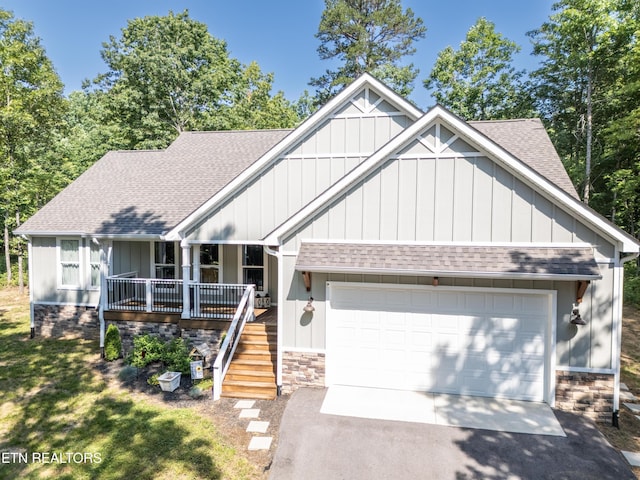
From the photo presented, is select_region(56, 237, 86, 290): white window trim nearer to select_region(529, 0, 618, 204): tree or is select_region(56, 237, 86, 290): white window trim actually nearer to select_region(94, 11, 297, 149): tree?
select_region(94, 11, 297, 149): tree

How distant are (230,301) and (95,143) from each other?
67.4 feet

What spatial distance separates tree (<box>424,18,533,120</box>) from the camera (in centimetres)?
2344

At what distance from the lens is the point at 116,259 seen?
1162 centimetres

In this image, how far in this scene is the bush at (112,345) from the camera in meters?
9.78

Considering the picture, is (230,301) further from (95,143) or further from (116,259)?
(95,143)

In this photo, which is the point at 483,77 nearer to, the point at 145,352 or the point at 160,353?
the point at 160,353

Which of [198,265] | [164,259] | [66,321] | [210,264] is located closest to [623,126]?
[210,264]

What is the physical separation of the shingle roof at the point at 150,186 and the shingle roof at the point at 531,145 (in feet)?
26.2

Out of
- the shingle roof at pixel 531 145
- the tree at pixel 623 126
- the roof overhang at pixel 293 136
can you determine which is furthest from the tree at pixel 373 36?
the roof overhang at pixel 293 136

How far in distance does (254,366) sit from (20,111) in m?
19.4

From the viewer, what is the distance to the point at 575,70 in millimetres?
20516

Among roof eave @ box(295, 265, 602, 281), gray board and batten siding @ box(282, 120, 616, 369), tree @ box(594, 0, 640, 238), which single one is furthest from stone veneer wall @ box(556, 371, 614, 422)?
tree @ box(594, 0, 640, 238)

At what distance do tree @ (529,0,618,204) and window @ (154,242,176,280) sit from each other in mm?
20356

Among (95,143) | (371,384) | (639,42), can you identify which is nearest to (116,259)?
(371,384)
